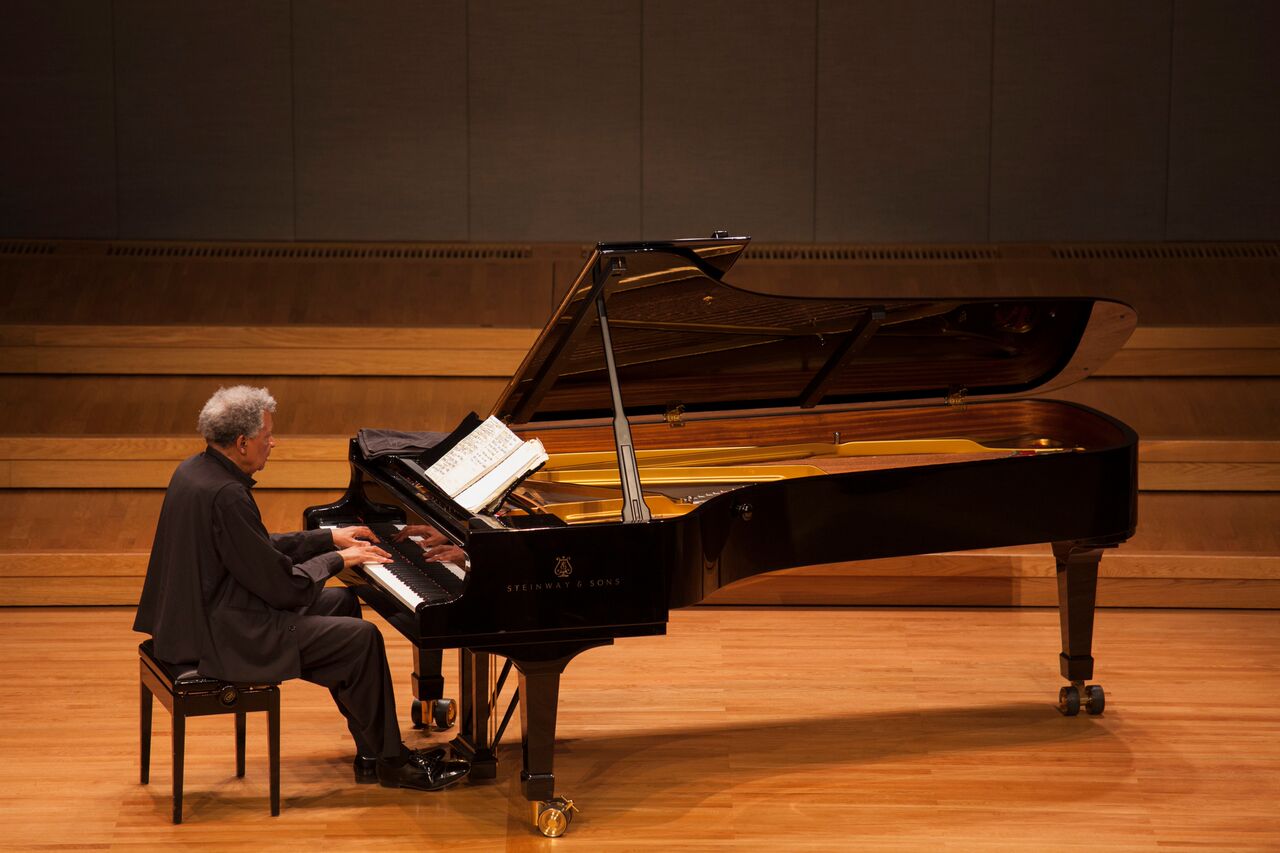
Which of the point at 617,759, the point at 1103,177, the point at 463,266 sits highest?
the point at 1103,177

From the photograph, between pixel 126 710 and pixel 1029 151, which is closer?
pixel 126 710

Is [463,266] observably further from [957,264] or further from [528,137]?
[957,264]

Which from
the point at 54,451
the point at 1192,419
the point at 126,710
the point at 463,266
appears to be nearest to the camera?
the point at 126,710

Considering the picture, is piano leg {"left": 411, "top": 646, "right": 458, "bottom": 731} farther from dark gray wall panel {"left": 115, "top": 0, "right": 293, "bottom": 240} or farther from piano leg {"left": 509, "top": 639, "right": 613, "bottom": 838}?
dark gray wall panel {"left": 115, "top": 0, "right": 293, "bottom": 240}

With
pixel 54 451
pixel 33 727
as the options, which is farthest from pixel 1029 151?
pixel 33 727

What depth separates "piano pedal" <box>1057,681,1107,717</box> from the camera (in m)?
3.98

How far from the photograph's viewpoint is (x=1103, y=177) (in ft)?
20.9

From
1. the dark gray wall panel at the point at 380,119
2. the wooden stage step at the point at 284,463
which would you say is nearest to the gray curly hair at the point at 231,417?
the wooden stage step at the point at 284,463

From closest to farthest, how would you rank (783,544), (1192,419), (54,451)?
1. (783,544)
2. (54,451)
3. (1192,419)

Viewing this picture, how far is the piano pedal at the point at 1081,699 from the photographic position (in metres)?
3.98

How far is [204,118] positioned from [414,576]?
12.3 feet

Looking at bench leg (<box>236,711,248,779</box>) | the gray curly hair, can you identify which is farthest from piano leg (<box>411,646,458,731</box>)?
the gray curly hair

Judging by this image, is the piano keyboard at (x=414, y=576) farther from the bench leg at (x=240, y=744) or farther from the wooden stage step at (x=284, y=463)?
the wooden stage step at (x=284, y=463)

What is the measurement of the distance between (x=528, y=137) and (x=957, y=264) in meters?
1.97
